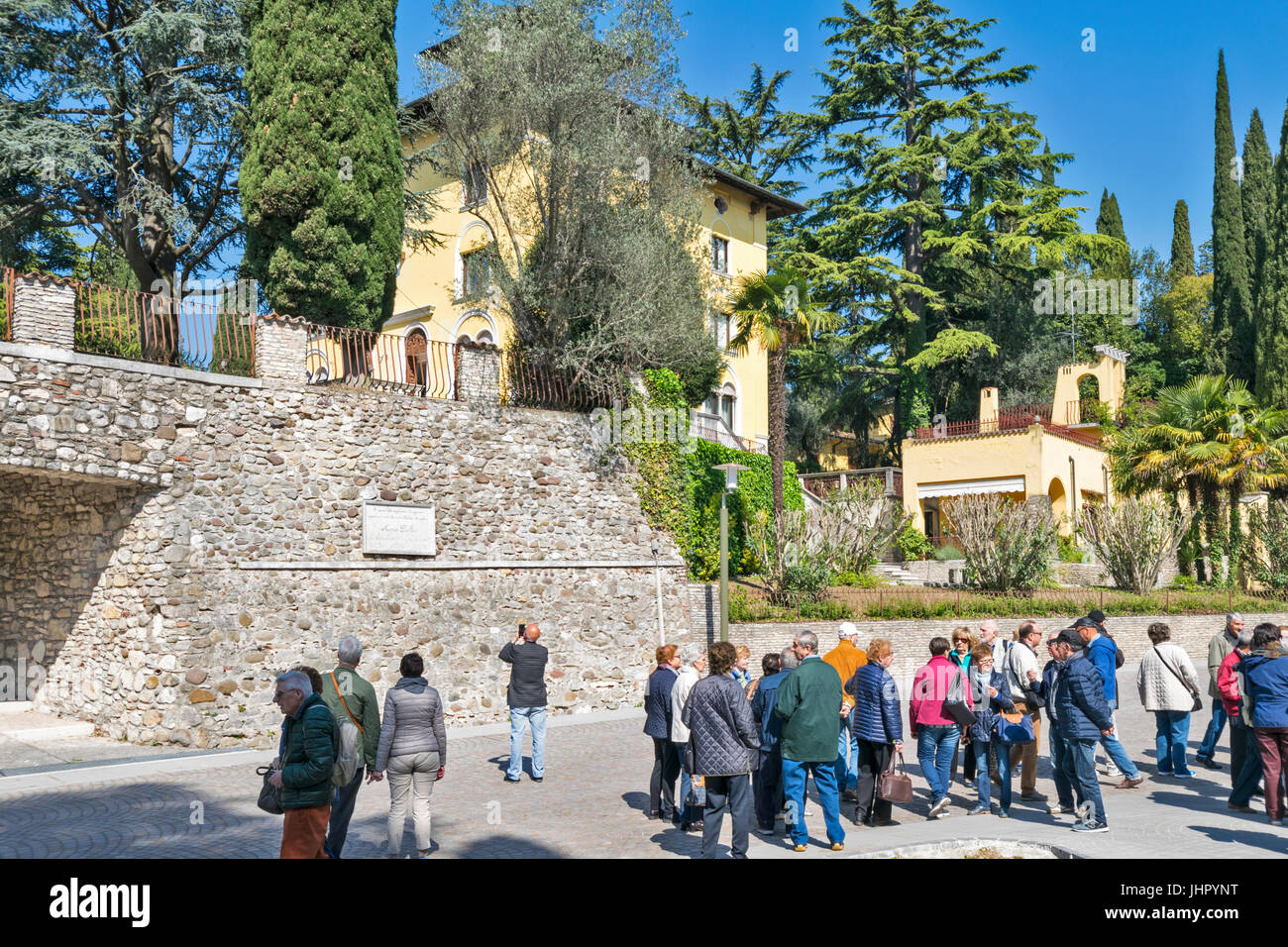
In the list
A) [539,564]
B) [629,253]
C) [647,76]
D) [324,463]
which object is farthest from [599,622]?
[647,76]

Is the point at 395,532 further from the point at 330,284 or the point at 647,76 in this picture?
the point at 647,76

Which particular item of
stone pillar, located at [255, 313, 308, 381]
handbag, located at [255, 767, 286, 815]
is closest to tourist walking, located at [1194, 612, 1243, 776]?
handbag, located at [255, 767, 286, 815]

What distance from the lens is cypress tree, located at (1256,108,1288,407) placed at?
1479 inches

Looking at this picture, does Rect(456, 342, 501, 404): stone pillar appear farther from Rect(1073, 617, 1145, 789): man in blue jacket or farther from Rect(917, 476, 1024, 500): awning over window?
Rect(917, 476, 1024, 500): awning over window

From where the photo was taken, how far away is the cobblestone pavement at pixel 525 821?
8.17m

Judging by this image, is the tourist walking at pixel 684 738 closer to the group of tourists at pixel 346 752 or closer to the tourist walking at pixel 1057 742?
the group of tourists at pixel 346 752

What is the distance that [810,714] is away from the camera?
7973 mm

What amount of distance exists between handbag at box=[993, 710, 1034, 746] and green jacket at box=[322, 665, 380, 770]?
5871 millimetres

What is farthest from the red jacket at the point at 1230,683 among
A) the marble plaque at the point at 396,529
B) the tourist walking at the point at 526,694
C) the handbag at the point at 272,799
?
the marble plaque at the point at 396,529

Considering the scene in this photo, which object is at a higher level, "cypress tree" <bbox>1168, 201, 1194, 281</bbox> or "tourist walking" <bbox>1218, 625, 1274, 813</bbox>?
"cypress tree" <bbox>1168, 201, 1194, 281</bbox>

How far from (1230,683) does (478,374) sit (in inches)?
487

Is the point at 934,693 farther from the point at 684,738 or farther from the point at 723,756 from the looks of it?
the point at 723,756

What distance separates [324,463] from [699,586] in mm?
8176

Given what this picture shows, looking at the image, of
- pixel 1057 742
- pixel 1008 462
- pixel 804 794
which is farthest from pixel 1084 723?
pixel 1008 462
